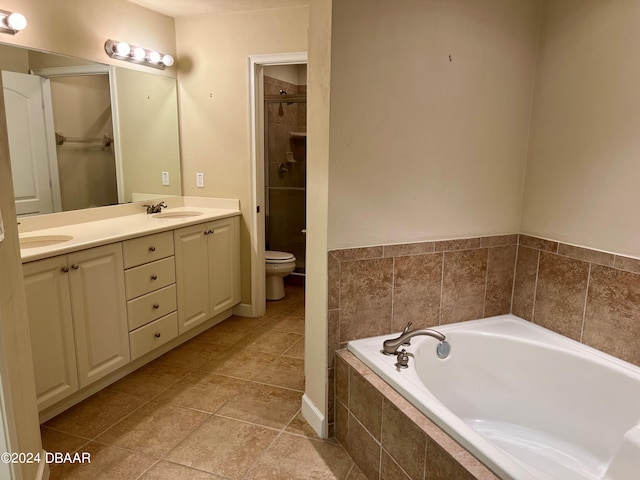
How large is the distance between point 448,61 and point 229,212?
2.01 metres

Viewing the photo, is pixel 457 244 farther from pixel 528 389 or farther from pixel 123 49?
pixel 123 49

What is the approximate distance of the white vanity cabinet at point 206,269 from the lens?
299cm

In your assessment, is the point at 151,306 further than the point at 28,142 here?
Yes

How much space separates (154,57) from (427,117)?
2.22 metres

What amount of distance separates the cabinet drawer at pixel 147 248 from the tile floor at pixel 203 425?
0.70 m

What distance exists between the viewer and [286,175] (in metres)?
4.82

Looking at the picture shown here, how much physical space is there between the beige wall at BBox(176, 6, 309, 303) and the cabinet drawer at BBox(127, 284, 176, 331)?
82cm

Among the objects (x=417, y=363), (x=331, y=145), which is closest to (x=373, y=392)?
(x=417, y=363)

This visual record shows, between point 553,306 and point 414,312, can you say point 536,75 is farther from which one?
point 414,312

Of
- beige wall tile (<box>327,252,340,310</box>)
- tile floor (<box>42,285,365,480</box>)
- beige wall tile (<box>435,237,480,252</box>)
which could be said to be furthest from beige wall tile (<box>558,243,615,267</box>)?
tile floor (<box>42,285,365,480</box>)

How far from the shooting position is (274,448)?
2.00 meters

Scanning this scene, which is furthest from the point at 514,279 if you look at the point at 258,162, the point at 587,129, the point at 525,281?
the point at 258,162

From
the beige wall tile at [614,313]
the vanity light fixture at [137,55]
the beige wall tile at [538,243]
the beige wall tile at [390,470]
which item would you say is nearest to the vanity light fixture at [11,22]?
the vanity light fixture at [137,55]

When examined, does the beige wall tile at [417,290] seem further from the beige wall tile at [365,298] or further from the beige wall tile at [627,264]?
the beige wall tile at [627,264]
